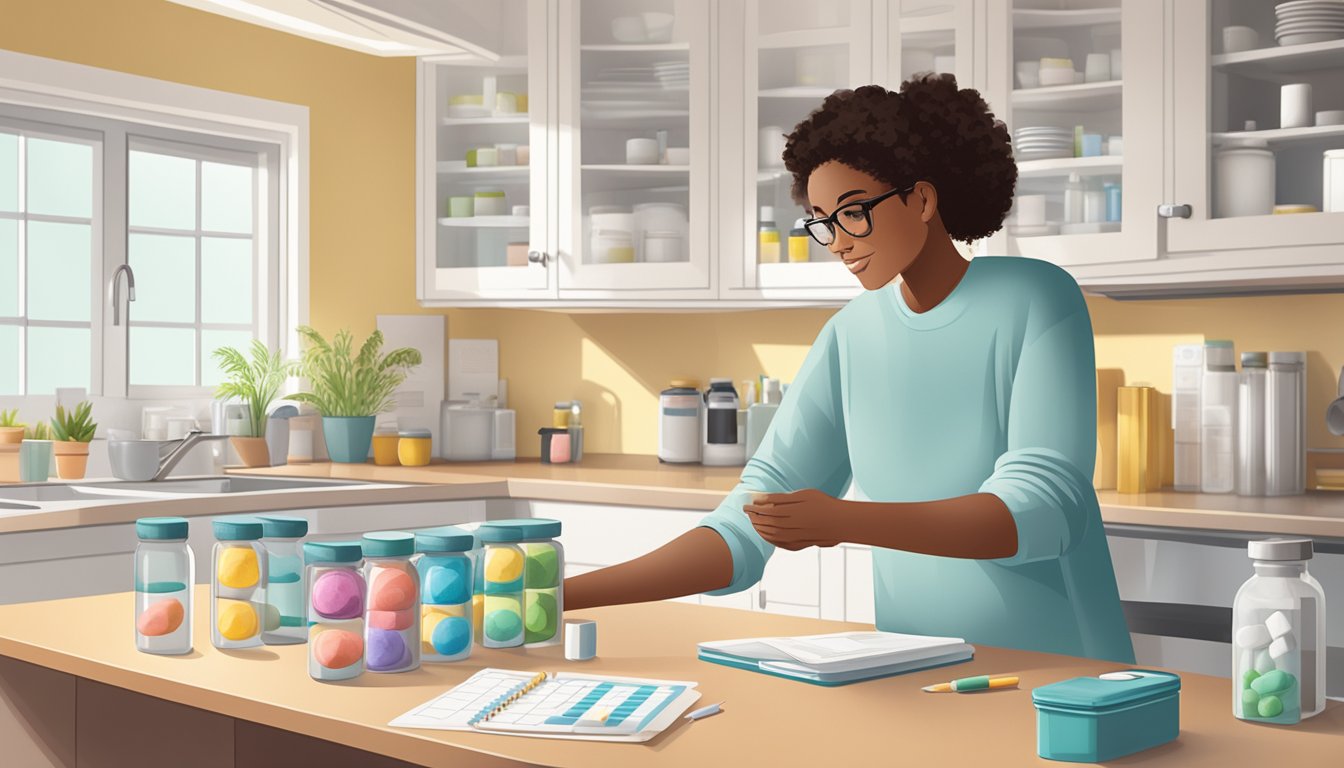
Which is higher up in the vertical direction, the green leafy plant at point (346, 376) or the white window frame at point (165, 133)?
the white window frame at point (165, 133)

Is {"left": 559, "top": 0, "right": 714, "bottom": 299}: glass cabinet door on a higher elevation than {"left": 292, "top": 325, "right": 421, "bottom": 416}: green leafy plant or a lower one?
higher

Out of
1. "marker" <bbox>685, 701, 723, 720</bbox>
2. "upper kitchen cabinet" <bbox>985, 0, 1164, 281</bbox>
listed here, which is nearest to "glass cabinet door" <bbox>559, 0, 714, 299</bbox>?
"upper kitchen cabinet" <bbox>985, 0, 1164, 281</bbox>

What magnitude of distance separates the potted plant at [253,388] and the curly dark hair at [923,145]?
2.48 metres

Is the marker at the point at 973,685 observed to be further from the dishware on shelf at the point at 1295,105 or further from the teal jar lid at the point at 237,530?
the dishware on shelf at the point at 1295,105

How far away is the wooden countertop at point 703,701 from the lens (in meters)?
1.04

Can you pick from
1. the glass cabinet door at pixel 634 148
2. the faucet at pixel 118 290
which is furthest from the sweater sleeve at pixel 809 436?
the faucet at pixel 118 290

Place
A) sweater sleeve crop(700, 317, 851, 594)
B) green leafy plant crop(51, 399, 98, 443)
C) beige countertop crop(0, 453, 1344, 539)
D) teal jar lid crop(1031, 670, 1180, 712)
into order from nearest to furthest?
teal jar lid crop(1031, 670, 1180, 712)
sweater sleeve crop(700, 317, 851, 594)
beige countertop crop(0, 453, 1344, 539)
green leafy plant crop(51, 399, 98, 443)

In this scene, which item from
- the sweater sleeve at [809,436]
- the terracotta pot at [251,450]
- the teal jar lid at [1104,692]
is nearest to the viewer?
the teal jar lid at [1104,692]

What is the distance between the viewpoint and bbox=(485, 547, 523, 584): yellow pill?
56.6 inches

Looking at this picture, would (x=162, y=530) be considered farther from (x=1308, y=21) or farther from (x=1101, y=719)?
(x=1308, y=21)

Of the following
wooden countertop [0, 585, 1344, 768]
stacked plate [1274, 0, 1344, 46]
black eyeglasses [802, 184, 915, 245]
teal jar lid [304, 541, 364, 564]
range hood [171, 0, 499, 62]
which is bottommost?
wooden countertop [0, 585, 1344, 768]

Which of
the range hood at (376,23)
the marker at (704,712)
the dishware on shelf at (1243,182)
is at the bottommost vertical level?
the marker at (704,712)

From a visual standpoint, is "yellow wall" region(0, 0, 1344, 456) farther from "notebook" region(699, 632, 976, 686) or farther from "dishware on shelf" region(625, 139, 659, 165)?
"notebook" region(699, 632, 976, 686)

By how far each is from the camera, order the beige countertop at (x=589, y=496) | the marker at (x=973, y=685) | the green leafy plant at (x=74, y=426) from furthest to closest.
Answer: the green leafy plant at (x=74, y=426), the beige countertop at (x=589, y=496), the marker at (x=973, y=685)
